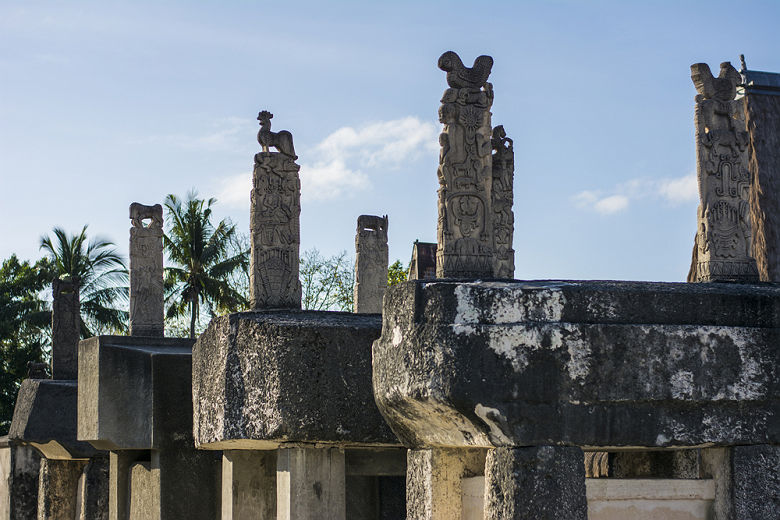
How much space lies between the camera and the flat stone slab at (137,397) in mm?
7504

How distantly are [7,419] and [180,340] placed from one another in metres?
20.2

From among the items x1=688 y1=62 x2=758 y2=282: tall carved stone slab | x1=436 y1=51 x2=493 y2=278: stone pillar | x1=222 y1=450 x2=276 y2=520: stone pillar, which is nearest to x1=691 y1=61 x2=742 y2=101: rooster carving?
x1=688 y1=62 x2=758 y2=282: tall carved stone slab

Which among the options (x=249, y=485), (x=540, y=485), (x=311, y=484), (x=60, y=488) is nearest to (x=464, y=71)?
(x=311, y=484)

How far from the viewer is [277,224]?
23.6 ft

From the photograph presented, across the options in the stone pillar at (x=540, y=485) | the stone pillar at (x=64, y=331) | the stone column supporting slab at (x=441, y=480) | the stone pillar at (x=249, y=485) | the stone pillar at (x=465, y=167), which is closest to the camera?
the stone pillar at (x=540, y=485)

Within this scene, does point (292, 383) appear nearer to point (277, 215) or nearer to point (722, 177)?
point (277, 215)

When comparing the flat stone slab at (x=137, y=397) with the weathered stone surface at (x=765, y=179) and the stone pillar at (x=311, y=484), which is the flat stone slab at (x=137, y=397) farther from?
the weathered stone surface at (x=765, y=179)

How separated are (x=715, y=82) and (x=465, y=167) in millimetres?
1265

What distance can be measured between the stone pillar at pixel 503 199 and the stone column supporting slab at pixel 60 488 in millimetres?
4498

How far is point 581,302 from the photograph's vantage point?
4270 millimetres

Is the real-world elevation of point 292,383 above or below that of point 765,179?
below

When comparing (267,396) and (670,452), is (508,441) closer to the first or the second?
(670,452)

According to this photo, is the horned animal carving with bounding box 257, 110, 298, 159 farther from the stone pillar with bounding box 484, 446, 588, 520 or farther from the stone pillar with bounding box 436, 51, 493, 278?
the stone pillar with bounding box 484, 446, 588, 520

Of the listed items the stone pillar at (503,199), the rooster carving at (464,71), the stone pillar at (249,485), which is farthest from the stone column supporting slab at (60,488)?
the rooster carving at (464,71)
